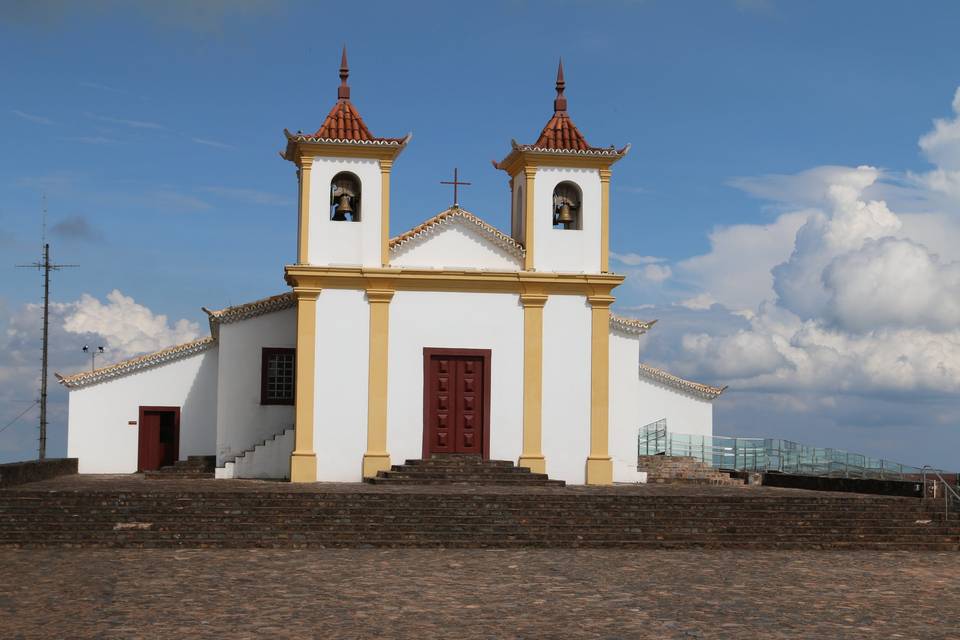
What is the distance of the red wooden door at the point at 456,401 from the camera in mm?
24109

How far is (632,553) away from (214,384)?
14274mm

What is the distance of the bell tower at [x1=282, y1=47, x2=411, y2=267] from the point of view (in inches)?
958

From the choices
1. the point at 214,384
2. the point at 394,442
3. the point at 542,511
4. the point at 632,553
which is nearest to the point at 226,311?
the point at 214,384

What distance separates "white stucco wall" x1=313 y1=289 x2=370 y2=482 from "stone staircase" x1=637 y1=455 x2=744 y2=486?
22.3 ft

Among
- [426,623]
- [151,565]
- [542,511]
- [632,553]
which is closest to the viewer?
[426,623]

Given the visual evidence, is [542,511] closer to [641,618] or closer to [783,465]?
[641,618]

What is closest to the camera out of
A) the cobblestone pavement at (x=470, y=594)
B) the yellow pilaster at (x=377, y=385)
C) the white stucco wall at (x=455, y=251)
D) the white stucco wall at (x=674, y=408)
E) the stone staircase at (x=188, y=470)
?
the cobblestone pavement at (x=470, y=594)

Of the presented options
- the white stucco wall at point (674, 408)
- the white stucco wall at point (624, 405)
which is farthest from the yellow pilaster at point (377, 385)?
the white stucco wall at point (674, 408)

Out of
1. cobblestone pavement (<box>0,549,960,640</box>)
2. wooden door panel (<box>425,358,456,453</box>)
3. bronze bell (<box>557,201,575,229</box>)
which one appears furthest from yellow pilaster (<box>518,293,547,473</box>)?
cobblestone pavement (<box>0,549,960,640</box>)

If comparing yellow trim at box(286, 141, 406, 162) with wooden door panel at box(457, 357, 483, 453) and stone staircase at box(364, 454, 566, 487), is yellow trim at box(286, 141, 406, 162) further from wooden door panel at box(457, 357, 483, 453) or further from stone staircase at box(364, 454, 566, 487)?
stone staircase at box(364, 454, 566, 487)

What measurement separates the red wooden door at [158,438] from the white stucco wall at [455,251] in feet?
24.7

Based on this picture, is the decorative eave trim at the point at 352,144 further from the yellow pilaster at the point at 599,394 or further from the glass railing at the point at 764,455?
the glass railing at the point at 764,455

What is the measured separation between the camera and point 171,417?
28.0 meters

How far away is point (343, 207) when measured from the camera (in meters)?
24.6
